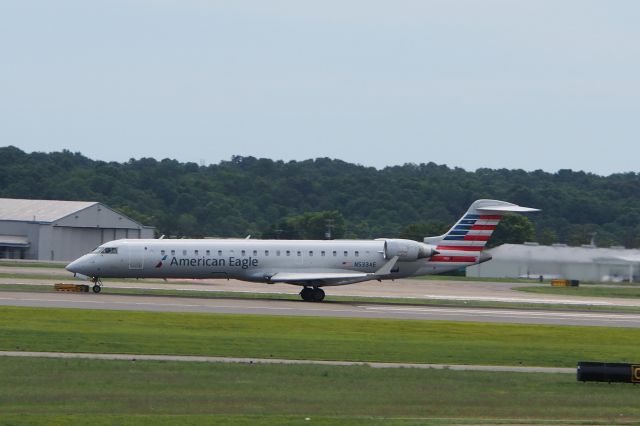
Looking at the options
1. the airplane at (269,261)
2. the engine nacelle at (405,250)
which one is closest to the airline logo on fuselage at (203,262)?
the airplane at (269,261)

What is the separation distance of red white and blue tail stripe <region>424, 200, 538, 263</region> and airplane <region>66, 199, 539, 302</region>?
2.52ft

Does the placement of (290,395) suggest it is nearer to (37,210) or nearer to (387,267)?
(387,267)

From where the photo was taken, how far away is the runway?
44.0m

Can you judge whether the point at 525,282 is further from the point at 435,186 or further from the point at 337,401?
the point at 435,186

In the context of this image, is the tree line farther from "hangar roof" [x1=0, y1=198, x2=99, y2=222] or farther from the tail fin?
the tail fin

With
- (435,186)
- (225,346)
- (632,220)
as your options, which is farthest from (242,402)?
(435,186)

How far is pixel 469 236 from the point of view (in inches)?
2178

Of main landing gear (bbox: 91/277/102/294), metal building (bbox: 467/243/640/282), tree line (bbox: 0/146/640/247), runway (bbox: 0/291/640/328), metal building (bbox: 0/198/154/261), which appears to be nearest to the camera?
runway (bbox: 0/291/640/328)

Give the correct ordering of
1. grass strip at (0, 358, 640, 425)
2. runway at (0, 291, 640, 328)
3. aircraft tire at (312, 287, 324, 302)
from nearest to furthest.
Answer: grass strip at (0, 358, 640, 425) < runway at (0, 291, 640, 328) < aircraft tire at (312, 287, 324, 302)

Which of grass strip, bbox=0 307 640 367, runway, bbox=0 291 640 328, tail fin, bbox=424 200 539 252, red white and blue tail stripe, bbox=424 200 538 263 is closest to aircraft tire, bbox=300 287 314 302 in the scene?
runway, bbox=0 291 640 328

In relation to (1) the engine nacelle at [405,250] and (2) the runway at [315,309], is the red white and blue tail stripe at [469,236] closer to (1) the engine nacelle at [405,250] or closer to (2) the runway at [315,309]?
(1) the engine nacelle at [405,250]

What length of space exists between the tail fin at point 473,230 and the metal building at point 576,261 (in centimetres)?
1249

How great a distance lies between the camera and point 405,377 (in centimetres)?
2644

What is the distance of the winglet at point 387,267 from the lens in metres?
53.2
